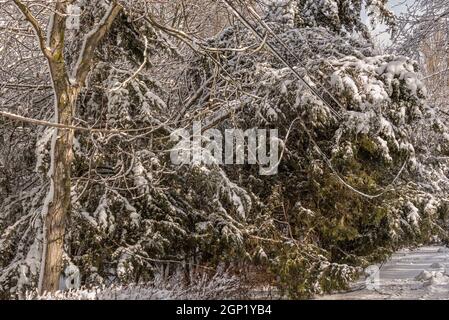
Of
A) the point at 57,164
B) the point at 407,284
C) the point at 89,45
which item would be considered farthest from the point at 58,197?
the point at 407,284

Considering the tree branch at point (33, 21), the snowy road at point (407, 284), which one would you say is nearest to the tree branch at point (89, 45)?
the tree branch at point (33, 21)

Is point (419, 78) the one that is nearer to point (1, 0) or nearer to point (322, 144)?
point (322, 144)

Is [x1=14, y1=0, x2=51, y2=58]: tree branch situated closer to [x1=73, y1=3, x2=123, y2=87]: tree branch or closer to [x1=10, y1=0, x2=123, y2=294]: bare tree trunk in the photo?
[x1=10, y1=0, x2=123, y2=294]: bare tree trunk

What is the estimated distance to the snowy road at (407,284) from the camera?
6.88m

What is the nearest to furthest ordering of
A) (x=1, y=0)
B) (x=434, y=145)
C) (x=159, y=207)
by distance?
1. (x=1, y=0)
2. (x=159, y=207)
3. (x=434, y=145)

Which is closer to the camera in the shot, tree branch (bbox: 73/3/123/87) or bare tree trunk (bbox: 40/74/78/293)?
bare tree trunk (bbox: 40/74/78/293)

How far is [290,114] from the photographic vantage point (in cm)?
695

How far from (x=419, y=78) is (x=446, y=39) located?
10.2 feet

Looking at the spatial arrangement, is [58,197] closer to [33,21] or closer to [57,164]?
[57,164]

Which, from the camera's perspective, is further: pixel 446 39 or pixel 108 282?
pixel 446 39

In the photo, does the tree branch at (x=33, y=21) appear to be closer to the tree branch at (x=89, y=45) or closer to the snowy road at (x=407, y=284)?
the tree branch at (x=89, y=45)

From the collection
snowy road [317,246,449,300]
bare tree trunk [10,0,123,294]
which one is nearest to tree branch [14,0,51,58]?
bare tree trunk [10,0,123,294]

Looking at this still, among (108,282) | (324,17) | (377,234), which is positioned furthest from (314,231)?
(324,17)

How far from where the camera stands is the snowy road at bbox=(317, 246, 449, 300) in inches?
271
